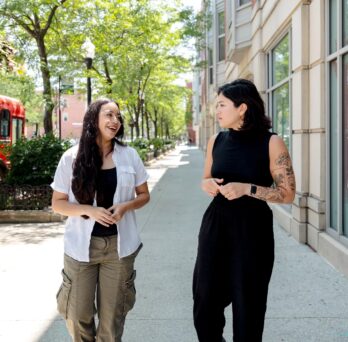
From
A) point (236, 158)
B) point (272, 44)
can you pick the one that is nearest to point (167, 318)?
point (236, 158)

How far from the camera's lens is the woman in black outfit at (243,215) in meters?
2.93

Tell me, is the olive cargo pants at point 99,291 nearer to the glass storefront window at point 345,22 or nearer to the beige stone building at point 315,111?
the beige stone building at point 315,111

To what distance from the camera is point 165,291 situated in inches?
204

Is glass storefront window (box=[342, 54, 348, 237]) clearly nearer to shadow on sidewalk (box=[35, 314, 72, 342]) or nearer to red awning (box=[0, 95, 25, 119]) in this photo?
shadow on sidewalk (box=[35, 314, 72, 342])

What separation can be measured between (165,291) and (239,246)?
8.04 ft

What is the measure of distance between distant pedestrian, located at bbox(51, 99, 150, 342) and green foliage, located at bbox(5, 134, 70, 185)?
757 cm

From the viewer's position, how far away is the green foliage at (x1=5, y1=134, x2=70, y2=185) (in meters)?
10.3

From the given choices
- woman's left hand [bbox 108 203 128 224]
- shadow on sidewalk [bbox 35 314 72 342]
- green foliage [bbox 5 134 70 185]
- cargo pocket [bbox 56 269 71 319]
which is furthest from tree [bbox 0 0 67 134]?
woman's left hand [bbox 108 203 128 224]

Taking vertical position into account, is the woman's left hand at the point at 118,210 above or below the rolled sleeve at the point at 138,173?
below

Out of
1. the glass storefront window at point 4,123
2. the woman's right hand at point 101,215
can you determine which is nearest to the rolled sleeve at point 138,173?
the woman's right hand at point 101,215

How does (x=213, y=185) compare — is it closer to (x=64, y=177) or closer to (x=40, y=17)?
(x=64, y=177)

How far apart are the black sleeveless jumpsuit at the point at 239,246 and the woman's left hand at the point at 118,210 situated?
0.54 meters

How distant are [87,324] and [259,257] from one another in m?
Result: 1.16

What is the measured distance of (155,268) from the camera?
6121mm
